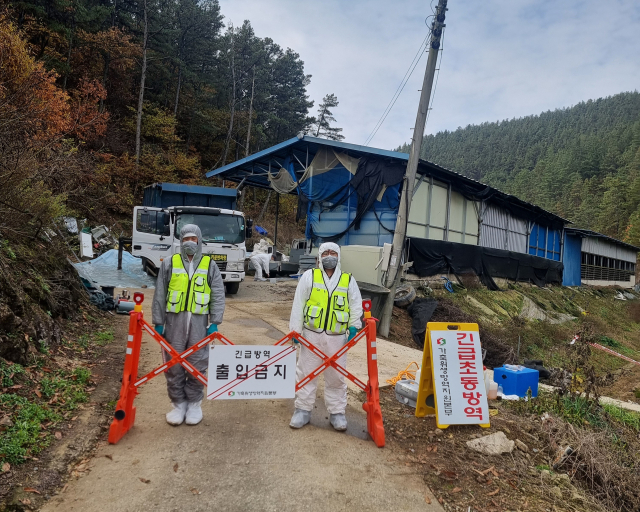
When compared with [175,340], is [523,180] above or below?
above

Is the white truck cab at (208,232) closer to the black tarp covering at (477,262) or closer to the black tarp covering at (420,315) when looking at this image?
the black tarp covering at (420,315)

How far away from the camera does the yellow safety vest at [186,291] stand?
401cm

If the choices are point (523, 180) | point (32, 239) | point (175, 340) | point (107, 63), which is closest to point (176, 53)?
point (107, 63)

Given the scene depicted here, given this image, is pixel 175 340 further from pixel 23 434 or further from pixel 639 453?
pixel 639 453

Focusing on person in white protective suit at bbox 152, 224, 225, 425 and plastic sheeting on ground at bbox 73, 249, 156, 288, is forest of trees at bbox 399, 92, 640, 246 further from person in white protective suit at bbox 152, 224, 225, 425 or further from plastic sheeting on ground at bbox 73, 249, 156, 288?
person in white protective suit at bbox 152, 224, 225, 425

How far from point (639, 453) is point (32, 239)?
9.04 metres

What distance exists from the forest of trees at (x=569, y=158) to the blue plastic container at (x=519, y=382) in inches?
2481

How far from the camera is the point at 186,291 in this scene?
4035 mm

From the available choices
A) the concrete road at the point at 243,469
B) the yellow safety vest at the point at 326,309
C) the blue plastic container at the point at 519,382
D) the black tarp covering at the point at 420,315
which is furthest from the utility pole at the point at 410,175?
the yellow safety vest at the point at 326,309

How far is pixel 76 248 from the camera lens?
1750 centimetres

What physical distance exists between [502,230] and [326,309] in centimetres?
1912

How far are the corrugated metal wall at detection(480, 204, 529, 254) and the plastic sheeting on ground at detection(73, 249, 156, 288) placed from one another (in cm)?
1428

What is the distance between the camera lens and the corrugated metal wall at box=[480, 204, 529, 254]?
19.6 meters

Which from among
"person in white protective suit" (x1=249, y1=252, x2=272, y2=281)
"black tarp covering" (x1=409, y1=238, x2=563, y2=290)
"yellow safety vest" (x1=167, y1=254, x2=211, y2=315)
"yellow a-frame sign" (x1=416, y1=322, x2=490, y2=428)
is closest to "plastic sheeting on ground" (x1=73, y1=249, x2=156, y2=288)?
"person in white protective suit" (x1=249, y1=252, x2=272, y2=281)
